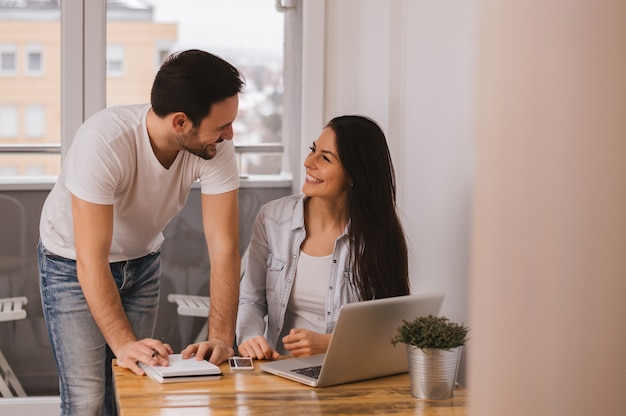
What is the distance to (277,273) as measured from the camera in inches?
93.4

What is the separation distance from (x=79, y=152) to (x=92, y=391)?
69 cm

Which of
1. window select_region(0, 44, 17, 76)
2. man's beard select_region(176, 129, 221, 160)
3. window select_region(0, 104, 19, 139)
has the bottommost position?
man's beard select_region(176, 129, 221, 160)

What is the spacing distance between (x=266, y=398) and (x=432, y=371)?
0.36m

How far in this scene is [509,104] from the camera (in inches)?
16.7

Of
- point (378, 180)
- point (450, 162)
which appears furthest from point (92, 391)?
point (450, 162)

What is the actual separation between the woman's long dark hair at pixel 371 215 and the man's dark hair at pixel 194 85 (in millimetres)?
427

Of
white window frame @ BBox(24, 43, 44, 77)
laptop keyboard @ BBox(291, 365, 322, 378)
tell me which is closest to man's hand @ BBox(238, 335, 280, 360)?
laptop keyboard @ BBox(291, 365, 322, 378)

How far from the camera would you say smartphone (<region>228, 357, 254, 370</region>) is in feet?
6.18

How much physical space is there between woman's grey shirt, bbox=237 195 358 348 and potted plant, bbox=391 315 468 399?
0.61 meters

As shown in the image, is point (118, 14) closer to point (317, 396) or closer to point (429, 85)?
point (429, 85)

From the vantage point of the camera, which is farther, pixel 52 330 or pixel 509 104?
pixel 52 330

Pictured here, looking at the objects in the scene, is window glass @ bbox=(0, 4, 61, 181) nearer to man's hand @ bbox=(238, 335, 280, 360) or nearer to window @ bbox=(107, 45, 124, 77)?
window @ bbox=(107, 45, 124, 77)

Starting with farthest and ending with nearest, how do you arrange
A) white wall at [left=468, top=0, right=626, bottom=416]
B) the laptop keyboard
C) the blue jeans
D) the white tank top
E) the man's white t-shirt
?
the white tank top → the blue jeans → the man's white t-shirt → the laptop keyboard → white wall at [left=468, top=0, right=626, bottom=416]

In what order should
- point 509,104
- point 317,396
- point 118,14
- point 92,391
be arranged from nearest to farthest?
point 509,104 < point 317,396 < point 92,391 < point 118,14
